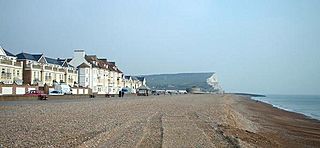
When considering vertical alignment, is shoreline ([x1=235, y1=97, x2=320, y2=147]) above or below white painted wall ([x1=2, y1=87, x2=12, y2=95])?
below

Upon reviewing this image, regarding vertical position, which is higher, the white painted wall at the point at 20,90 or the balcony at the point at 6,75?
the balcony at the point at 6,75

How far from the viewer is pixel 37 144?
11.7 m

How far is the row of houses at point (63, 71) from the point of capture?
5872 centimetres

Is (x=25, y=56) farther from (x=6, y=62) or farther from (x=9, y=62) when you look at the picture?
(x=6, y=62)

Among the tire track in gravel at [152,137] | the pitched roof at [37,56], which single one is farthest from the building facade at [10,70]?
the tire track in gravel at [152,137]

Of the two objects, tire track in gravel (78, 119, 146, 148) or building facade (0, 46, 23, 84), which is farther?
building facade (0, 46, 23, 84)

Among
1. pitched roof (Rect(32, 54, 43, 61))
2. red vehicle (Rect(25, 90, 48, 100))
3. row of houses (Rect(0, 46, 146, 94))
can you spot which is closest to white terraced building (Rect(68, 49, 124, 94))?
row of houses (Rect(0, 46, 146, 94))

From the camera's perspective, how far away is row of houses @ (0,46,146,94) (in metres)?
58.7

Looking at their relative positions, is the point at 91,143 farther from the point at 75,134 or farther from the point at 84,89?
the point at 84,89

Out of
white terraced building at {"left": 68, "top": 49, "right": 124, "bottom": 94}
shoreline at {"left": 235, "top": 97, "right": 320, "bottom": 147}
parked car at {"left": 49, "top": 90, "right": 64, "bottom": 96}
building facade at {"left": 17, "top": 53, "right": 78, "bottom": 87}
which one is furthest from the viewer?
white terraced building at {"left": 68, "top": 49, "right": 124, "bottom": 94}

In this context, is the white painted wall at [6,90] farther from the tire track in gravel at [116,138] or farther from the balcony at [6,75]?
the tire track in gravel at [116,138]

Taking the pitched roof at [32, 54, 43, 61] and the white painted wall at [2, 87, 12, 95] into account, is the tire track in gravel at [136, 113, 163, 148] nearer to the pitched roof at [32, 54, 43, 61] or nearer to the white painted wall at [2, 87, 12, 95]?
the white painted wall at [2, 87, 12, 95]

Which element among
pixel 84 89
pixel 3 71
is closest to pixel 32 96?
pixel 3 71

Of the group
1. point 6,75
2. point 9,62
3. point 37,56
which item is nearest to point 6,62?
point 9,62
